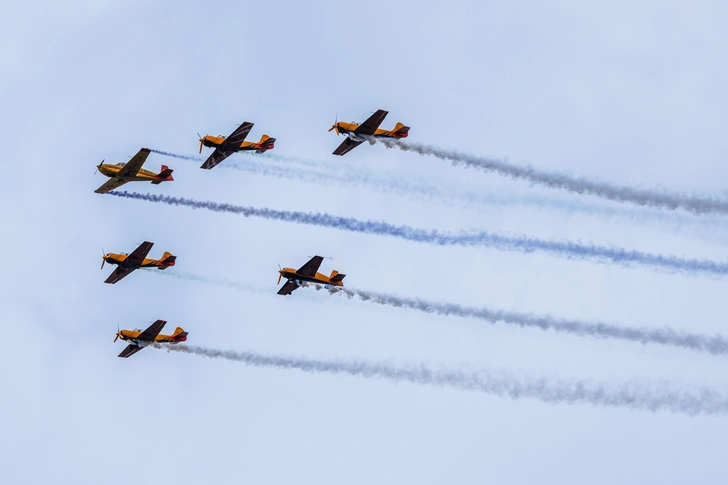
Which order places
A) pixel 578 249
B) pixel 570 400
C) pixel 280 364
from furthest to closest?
pixel 280 364, pixel 578 249, pixel 570 400

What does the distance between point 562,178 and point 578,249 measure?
249 inches

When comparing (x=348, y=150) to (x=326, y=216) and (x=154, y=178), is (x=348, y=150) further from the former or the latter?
(x=154, y=178)

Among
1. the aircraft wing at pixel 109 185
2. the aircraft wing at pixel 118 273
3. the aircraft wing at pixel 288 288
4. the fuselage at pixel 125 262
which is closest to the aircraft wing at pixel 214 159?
the aircraft wing at pixel 109 185

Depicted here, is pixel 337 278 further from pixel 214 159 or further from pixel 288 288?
pixel 214 159

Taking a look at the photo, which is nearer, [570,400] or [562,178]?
[570,400]

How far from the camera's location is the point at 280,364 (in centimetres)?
7575

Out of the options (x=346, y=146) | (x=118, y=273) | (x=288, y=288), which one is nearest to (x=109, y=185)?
(x=118, y=273)

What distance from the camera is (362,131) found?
244 ft

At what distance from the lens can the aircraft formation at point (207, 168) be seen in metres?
74.1

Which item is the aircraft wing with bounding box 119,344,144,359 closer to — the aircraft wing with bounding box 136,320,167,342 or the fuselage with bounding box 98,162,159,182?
the aircraft wing with bounding box 136,320,167,342

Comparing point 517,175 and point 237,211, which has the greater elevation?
point 517,175

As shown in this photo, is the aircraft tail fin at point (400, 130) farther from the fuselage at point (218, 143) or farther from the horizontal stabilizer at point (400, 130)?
the fuselage at point (218, 143)

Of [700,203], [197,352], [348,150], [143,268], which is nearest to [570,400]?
[700,203]

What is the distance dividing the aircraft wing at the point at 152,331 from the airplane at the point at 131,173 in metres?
10.7
